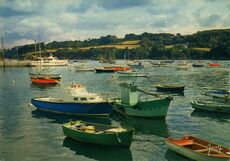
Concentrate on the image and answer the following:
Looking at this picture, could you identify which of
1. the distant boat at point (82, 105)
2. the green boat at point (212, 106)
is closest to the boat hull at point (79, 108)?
the distant boat at point (82, 105)

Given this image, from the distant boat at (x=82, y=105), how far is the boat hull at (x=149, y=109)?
112 inches

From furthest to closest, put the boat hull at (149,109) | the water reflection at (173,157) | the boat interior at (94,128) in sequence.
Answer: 1. the boat hull at (149,109)
2. the boat interior at (94,128)
3. the water reflection at (173,157)

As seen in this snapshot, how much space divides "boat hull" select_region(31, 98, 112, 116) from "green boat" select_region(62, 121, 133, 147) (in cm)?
892

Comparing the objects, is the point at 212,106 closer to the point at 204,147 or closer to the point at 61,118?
the point at 61,118

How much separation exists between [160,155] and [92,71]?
13474 centimetres

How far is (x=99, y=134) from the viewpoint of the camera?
34469 mm

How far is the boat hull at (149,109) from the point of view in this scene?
4641cm

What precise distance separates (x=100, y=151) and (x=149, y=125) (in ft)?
39.5

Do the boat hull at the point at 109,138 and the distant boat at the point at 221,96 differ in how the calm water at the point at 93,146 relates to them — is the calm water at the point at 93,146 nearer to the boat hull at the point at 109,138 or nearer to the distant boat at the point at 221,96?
the boat hull at the point at 109,138

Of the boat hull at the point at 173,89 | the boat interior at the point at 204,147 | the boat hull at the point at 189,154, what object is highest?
the boat hull at the point at 173,89

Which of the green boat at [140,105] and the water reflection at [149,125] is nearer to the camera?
the water reflection at [149,125]

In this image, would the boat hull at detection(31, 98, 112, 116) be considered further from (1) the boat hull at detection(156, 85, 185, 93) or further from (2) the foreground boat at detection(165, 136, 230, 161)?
(1) the boat hull at detection(156, 85, 185, 93)

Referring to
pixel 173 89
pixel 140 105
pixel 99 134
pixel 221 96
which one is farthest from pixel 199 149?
pixel 173 89

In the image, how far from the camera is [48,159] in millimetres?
31906
